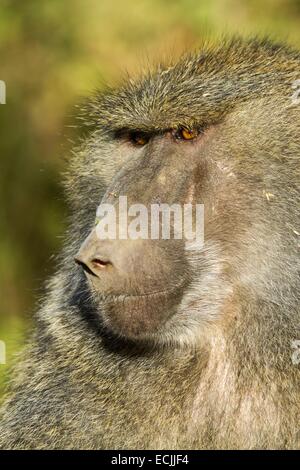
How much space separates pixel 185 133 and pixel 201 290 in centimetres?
55

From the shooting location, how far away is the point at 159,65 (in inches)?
151

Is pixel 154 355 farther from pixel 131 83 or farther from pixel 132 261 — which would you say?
pixel 131 83

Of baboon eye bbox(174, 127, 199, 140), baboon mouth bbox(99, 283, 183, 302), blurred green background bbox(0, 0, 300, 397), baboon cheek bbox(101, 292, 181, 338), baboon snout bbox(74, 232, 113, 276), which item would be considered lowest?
baboon cheek bbox(101, 292, 181, 338)

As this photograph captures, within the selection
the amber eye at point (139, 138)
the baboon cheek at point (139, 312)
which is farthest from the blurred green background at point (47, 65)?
the baboon cheek at point (139, 312)

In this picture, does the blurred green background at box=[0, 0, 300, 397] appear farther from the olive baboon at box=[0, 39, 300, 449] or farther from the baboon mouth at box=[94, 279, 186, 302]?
the baboon mouth at box=[94, 279, 186, 302]

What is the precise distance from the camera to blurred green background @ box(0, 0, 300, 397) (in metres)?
7.39

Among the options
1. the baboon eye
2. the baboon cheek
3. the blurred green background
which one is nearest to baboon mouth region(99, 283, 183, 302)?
the baboon cheek

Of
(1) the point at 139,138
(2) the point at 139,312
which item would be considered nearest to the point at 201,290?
(2) the point at 139,312

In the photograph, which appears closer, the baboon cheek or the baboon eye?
the baboon cheek

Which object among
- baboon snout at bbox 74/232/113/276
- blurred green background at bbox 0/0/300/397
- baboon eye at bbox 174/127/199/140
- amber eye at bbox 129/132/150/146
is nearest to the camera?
baboon snout at bbox 74/232/113/276

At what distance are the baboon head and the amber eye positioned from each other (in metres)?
0.06

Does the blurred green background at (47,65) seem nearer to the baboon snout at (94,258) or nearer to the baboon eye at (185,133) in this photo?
the baboon eye at (185,133)

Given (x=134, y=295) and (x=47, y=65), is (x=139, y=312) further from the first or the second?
(x=47, y=65)
